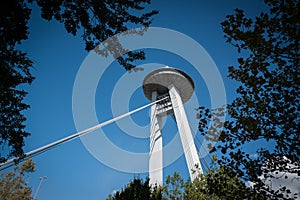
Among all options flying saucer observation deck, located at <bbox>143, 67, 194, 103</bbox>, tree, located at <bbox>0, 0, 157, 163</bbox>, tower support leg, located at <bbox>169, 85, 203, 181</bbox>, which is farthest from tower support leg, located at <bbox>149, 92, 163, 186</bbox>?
tree, located at <bbox>0, 0, 157, 163</bbox>

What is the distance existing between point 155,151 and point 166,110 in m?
4.50

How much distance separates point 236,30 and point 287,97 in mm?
1686

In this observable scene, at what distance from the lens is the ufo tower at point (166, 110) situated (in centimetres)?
1277

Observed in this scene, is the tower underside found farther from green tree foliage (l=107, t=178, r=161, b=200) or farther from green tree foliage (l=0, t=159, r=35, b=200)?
green tree foliage (l=0, t=159, r=35, b=200)

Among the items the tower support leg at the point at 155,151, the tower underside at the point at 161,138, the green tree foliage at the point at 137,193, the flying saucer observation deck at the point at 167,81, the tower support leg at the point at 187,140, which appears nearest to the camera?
the green tree foliage at the point at 137,193

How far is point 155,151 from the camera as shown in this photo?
1442 cm

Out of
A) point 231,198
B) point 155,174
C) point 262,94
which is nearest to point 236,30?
point 262,94

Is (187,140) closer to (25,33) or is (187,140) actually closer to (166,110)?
(166,110)

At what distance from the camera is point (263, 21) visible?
3.59 metres

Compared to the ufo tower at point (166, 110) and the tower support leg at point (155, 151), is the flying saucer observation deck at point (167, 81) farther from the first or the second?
the tower support leg at point (155, 151)

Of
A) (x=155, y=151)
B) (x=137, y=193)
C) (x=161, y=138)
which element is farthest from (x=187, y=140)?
(x=137, y=193)

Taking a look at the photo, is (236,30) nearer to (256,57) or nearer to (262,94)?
(256,57)

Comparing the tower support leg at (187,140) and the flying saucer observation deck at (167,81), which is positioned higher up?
the flying saucer observation deck at (167,81)

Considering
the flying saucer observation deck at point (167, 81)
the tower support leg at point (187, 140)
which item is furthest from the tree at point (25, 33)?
the flying saucer observation deck at point (167, 81)
